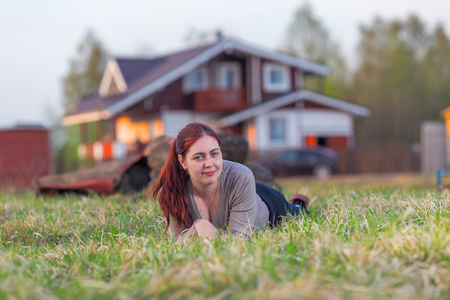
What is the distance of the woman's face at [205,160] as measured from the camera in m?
4.72

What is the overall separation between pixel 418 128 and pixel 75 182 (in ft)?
163

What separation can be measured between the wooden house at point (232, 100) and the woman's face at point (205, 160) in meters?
25.3

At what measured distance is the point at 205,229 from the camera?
4.66 m

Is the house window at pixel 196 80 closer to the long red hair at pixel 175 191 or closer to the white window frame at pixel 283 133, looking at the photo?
the white window frame at pixel 283 133

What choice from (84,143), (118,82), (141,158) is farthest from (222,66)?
(141,158)

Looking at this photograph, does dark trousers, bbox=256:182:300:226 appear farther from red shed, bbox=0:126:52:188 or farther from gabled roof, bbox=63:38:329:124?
gabled roof, bbox=63:38:329:124

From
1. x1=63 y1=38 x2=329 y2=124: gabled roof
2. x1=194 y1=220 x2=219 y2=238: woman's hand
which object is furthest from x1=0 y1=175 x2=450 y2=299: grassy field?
x1=63 y1=38 x2=329 y2=124: gabled roof

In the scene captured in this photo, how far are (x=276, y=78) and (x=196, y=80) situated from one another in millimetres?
4718

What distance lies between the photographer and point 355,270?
323 centimetres

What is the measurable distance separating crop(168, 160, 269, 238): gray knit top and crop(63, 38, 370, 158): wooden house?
25.1 m

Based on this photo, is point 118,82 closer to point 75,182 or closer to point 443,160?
point 443,160

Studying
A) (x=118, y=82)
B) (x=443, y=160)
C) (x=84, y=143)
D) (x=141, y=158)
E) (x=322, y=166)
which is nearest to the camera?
(x=141, y=158)

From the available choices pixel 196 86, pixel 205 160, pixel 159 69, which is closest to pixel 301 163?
pixel 196 86

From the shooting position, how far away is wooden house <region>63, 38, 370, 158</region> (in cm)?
3130
